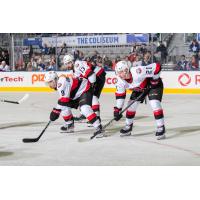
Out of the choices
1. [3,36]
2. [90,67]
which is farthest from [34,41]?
[90,67]

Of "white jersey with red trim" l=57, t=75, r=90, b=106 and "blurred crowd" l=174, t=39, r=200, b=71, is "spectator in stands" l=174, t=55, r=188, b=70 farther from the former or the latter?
"white jersey with red trim" l=57, t=75, r=90, b=106

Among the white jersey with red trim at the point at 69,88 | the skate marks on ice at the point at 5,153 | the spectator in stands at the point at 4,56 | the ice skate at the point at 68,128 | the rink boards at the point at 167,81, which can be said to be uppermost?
the spectator in stands at the point at 4,56

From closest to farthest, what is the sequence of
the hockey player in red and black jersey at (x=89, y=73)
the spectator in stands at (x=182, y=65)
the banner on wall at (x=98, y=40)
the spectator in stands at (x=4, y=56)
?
1. the hockey player in red and black jersey at (x=89, y=73)
2. the banner on wall at (x=98, y=40)
3. the spectator in stands at (x=182, y=65)
4. the spectator in stands at (x=4, y=56)

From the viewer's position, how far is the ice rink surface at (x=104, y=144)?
482cm

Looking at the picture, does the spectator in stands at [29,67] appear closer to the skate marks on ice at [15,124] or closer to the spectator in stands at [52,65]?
the spectator in stands at [52,65]

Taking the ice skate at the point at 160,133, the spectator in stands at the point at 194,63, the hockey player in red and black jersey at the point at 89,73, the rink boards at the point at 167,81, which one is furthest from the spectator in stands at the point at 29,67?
A: the ice skate at the point at 160,133

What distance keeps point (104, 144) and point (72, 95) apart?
2.07ft

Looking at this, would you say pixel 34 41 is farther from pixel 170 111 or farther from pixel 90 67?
pixel 90 67

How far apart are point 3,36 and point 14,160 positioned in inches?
269

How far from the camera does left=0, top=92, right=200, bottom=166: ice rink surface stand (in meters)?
4.82

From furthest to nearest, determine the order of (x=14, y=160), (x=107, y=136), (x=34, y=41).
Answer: (x=34, y=41)
(x=107, y=136)
(x=14, y=160)

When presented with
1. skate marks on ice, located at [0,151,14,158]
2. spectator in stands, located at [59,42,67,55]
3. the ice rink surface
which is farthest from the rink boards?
skate marks on ice, located at [0,151,14,158]

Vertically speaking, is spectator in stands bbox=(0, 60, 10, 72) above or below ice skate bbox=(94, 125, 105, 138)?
above

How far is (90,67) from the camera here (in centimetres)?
657
